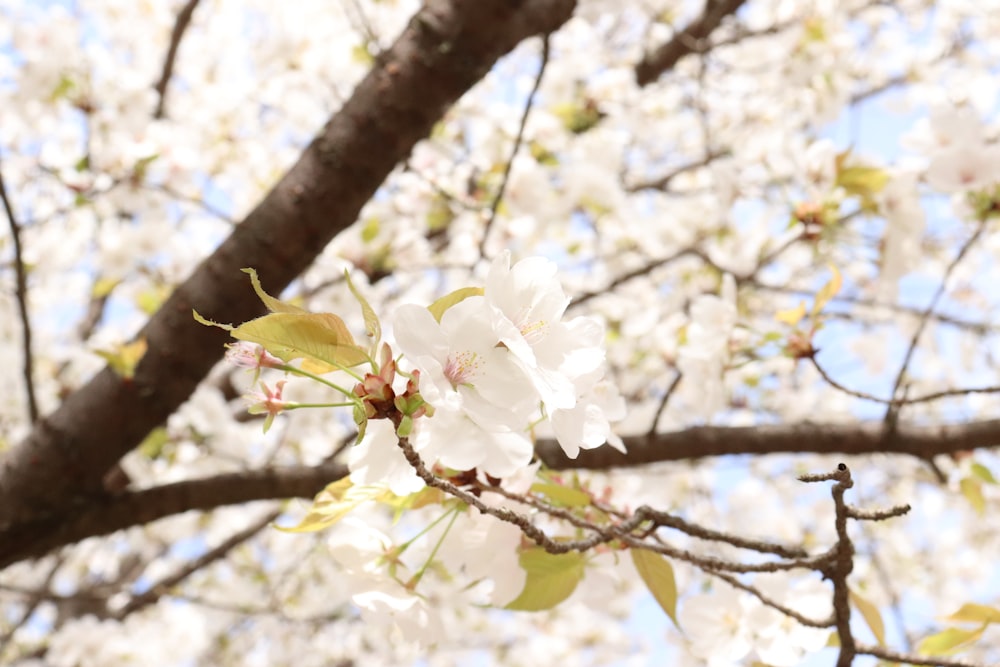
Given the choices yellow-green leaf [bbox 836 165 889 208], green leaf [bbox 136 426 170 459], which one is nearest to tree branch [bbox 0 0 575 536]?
green leaf [bbox 136 426 170 459]

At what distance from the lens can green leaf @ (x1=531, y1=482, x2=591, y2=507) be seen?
28.7 inches

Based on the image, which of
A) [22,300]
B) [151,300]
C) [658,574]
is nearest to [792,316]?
[658,574]

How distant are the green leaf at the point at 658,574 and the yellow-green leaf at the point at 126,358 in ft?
3.01

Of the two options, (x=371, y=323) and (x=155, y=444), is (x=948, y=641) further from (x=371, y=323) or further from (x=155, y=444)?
(x=155, y=444)

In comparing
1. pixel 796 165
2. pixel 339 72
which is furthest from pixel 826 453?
pixel 339 72

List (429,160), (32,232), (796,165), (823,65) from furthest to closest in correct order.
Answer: (32,232)
(823,65)
(429,160)
(796,165)

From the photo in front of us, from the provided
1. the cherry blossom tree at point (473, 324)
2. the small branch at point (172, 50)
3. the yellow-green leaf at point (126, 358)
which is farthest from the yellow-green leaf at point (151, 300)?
the small branch at point (172, 50)

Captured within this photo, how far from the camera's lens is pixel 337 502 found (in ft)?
2.16

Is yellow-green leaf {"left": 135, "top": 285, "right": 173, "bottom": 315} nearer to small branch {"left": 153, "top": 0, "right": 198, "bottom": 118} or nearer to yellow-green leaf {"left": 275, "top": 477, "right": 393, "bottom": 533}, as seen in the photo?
small branch {"left": 153, "top": 0, "right": 198, "bottom": 118}

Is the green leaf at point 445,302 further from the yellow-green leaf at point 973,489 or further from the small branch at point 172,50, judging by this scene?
the small branch at point 172,50

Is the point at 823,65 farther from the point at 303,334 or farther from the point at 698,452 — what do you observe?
the point at 303,334

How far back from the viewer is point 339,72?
2857mm

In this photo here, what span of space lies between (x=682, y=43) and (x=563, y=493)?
244 cm

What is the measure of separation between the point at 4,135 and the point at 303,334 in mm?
3223
